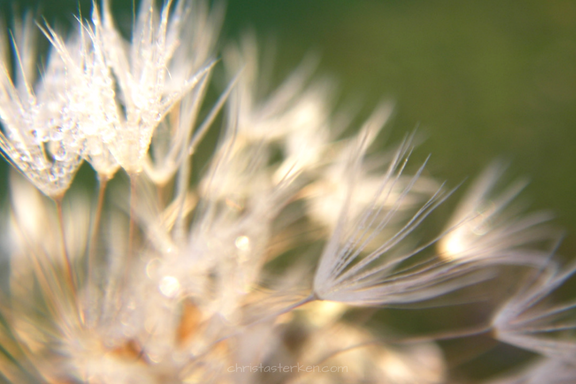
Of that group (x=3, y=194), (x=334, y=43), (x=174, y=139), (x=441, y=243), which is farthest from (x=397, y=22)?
(x=3, y=194)

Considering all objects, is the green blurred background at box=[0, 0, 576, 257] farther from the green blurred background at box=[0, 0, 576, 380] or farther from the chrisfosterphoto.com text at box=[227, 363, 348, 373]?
the chrisfosterphoto.com text at box=[227, 363, 348, 373]

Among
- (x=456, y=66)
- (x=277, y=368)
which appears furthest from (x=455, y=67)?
(x=277, y=368)

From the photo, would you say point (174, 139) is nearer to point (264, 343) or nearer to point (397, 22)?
point (264, 343)

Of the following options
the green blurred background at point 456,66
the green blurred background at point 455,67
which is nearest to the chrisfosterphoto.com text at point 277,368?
the green blurred background at point 455,67

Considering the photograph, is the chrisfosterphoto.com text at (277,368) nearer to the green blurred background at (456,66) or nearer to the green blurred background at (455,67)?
the green blurred background at (455,67)

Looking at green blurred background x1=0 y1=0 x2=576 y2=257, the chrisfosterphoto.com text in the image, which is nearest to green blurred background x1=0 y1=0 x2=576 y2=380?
green blurred background x1=0 y1=0 x2=576 y2=257

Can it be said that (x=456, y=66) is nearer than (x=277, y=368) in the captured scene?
No

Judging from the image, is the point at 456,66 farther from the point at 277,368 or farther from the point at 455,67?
the point at 277,368

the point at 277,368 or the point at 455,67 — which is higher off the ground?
the point at 455,67
